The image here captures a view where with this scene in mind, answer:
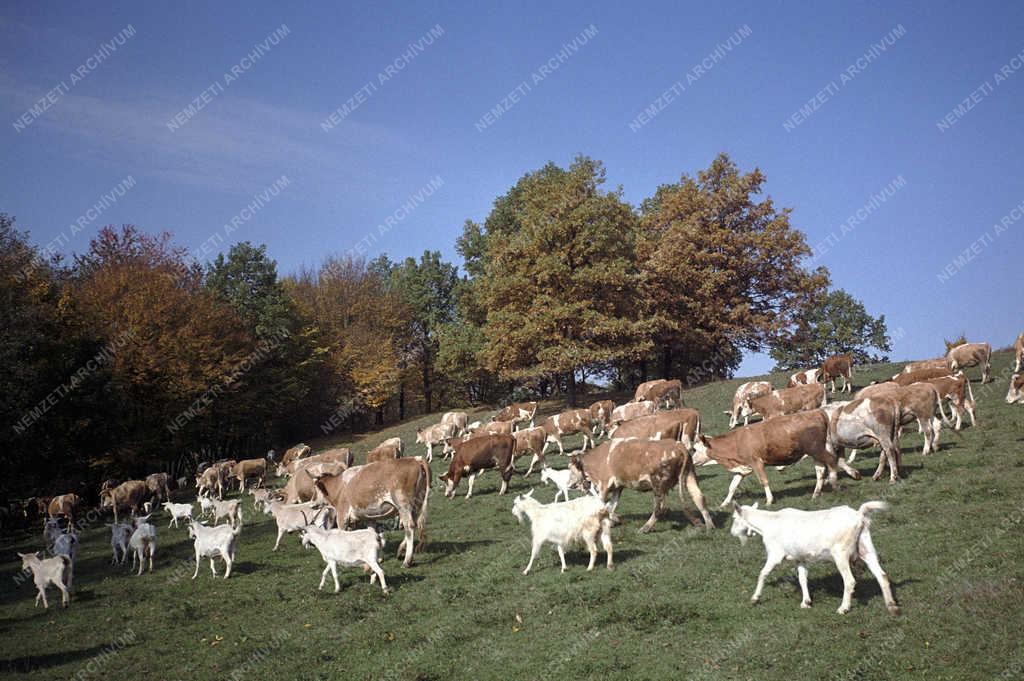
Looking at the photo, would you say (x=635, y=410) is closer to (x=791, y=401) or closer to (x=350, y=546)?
(x=791, y=401)

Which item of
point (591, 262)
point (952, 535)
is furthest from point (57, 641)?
point (591, 262)

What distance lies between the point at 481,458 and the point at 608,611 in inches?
517

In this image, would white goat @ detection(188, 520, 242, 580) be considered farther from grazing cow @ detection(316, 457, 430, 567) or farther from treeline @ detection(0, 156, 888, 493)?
treeline @ detection(0, 156, 888, 493)

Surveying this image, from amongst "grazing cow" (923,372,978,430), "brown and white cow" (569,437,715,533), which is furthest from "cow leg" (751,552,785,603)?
"grazing cow" (923,372,978,430)

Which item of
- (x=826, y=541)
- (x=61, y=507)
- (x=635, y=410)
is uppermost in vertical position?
(x=635, y=410)

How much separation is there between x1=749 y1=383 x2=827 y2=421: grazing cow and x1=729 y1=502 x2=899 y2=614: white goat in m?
15.8

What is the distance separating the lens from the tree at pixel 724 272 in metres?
47.0

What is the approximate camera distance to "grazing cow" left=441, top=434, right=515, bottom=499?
24.4 meters

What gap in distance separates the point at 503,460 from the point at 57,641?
45.2ft

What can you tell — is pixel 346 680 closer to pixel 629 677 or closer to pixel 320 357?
pixel 629 677

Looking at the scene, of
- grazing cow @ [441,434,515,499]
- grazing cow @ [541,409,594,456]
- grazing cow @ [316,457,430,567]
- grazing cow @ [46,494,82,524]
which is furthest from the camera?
grazing cow @ [46,494,82,524]

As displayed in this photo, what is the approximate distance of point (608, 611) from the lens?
38.3ft

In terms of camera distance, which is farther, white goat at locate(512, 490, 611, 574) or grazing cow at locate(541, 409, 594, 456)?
grazing cow at locate(541, 409, 594, 456)

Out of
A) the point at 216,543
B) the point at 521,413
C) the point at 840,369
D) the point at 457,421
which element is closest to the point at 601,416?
the point at 521,413
